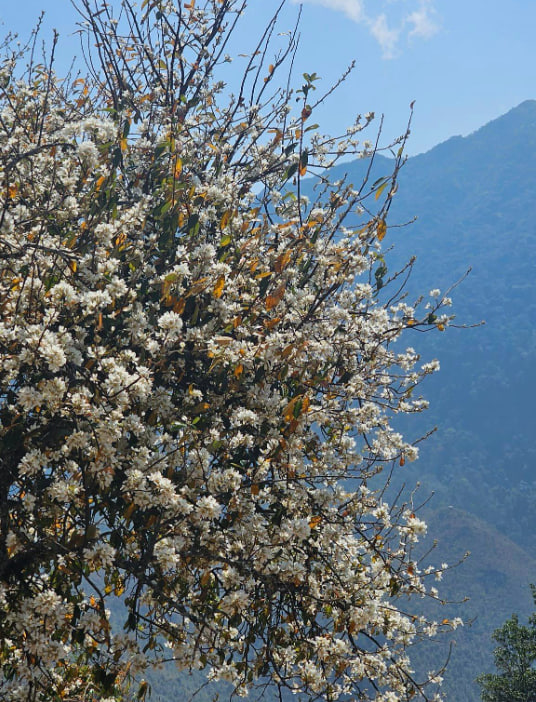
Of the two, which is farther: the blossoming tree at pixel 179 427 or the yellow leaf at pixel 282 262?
the yellow leaf at pixel 282 262

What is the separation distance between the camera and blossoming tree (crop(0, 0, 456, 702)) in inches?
155

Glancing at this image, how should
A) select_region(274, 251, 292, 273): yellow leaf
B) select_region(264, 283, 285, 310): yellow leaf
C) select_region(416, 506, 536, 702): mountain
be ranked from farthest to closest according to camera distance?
select_region(416, 506, 536, 702): mountain
select_region(274, 251, 292, 273): yellow leaf
select_region(264, 283, 285, 310): yellow leaf

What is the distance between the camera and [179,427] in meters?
4.23

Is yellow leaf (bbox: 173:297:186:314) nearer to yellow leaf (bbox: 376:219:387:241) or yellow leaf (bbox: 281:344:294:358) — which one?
yellow leaf (bbox: 281:344:294:358)

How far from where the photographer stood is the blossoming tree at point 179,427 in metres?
3.93

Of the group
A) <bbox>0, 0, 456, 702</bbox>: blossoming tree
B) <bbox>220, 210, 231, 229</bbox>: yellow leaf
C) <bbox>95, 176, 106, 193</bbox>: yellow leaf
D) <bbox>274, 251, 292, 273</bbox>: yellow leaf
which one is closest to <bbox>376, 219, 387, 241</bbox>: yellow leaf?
<bbox>0, 0, 456, 702</bbox>: blossoming tree

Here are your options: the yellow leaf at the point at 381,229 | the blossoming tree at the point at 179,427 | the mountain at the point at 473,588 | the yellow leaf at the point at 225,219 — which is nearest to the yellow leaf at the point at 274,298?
the blossoming tree at the point at 179,427

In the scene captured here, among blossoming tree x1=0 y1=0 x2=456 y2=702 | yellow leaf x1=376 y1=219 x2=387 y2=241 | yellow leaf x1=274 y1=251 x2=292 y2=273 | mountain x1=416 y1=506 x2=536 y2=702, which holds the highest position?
mountain x1=416 y1=506 x2=536 y2=702

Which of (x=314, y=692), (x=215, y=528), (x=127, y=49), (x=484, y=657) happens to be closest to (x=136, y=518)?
(x=215, y=528)

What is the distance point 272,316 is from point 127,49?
450 centimetres

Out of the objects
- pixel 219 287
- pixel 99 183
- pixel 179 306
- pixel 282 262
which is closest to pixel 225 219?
pixel 282 262

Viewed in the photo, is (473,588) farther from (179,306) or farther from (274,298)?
(179,306)

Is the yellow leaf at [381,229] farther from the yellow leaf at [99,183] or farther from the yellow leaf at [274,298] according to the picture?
the yellow leaf at [99,183]

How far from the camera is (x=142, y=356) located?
185 inches
